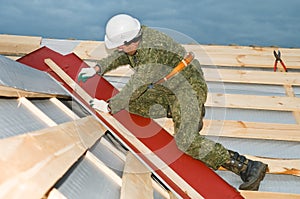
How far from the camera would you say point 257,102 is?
3.85 m

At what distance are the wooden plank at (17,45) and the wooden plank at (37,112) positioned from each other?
2.65 m

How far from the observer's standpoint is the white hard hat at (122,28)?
8.38 ft

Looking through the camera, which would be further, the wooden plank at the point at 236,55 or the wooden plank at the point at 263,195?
the wooden plank at the point at 236,55

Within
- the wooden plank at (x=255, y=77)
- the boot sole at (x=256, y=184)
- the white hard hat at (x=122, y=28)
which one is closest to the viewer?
the white hard hat at (x=122, y=28)

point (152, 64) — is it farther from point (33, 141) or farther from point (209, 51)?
point (209, 51)

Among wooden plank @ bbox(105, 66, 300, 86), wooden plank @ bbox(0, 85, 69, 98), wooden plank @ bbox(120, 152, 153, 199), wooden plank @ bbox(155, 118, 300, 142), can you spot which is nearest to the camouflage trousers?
wooden plank @ bbox(120, 152, 153, 199)

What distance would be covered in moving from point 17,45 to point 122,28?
246cm

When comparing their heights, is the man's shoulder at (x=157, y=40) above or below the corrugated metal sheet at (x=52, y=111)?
above

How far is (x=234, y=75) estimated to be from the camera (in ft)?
14.1

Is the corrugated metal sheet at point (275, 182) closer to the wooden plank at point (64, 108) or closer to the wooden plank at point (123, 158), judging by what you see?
the wooden plank at point (123, 158)

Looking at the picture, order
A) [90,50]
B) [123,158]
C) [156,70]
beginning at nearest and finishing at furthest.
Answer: [123,158], [156,70], [90,50]

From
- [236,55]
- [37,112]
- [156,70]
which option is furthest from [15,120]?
[236,55]

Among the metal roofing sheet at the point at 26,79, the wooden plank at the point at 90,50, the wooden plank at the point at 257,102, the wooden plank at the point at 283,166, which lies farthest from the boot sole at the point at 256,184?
the wooden plank at the point at 90,50

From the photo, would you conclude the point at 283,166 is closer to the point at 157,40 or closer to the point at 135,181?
the point at 157,40
